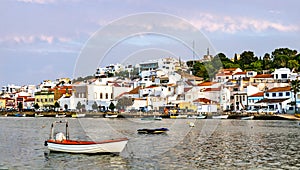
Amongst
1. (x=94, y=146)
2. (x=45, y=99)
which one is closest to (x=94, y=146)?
(x=94, y=146)

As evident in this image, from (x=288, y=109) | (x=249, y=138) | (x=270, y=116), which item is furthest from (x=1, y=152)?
Result: (x=288, y=109)

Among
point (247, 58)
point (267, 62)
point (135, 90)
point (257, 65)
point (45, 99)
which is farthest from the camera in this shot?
point (247, 58)

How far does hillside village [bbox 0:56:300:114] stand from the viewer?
6619 cm

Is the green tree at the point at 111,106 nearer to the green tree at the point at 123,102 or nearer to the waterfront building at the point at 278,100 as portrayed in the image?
the green tree at the point at 123,102

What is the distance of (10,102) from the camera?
360 ft

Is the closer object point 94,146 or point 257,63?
point 94,146

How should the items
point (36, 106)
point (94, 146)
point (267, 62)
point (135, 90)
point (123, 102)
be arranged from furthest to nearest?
point (267, 62)
point (36, 106)
point (135, 90)
point (123, 102)
point (94, 146)

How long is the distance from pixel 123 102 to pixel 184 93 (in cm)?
1191

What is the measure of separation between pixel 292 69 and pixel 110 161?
74879mm

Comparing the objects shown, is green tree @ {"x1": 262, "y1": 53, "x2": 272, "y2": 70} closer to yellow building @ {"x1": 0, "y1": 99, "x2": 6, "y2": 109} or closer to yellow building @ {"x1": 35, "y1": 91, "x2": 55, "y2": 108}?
yellow building @ {"x1": 35, "y1": 91, "x2": 55, "y2": 108}

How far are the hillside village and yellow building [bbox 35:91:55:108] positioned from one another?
687mm

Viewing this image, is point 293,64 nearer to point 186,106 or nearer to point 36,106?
point 186,106

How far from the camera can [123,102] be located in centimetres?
7988

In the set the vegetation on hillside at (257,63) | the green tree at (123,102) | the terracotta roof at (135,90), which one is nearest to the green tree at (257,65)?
the vegetation on hillside at (257,63)
